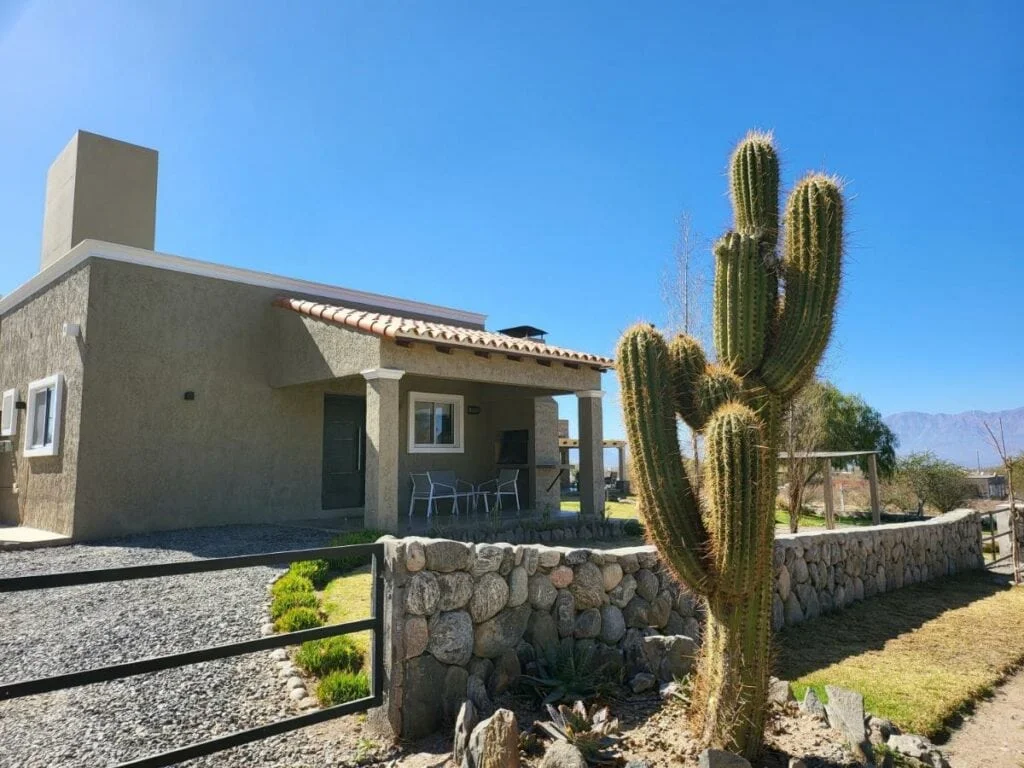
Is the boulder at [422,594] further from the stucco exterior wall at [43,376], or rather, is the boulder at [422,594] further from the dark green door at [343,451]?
the dark green door at [343,451]

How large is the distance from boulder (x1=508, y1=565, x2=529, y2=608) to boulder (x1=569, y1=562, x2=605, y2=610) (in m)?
0.48

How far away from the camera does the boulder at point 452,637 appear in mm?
4026

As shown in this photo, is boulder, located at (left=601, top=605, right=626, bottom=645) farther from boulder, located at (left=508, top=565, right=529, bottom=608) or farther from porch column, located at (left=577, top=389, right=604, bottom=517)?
porch column, located at (left=577, top=389, right=604, bottom=517)

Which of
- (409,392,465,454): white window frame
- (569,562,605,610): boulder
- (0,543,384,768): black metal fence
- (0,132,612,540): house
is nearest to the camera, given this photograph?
(0,543,384,768): black metal fence

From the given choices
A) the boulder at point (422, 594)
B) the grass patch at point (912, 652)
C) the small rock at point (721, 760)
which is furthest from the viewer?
the grass patch at point (912, 652)

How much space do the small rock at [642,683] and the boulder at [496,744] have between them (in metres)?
A: 1.43

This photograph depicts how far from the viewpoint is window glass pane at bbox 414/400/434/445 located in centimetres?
1331

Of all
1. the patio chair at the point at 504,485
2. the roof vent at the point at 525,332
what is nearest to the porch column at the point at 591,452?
the patio chair at the point at 504,485

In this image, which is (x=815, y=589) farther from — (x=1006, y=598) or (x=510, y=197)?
(x=510, y=197)

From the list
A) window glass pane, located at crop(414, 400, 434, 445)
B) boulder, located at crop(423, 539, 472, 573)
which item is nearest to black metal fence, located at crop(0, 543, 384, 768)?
boulder, located at crop(423, 539, 472, 573)

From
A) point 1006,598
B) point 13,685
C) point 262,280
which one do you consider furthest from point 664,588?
point 262,280

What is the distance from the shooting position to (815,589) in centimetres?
754

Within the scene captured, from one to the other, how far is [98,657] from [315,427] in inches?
298

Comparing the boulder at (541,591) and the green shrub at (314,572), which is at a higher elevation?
the boulder at (541,591)
